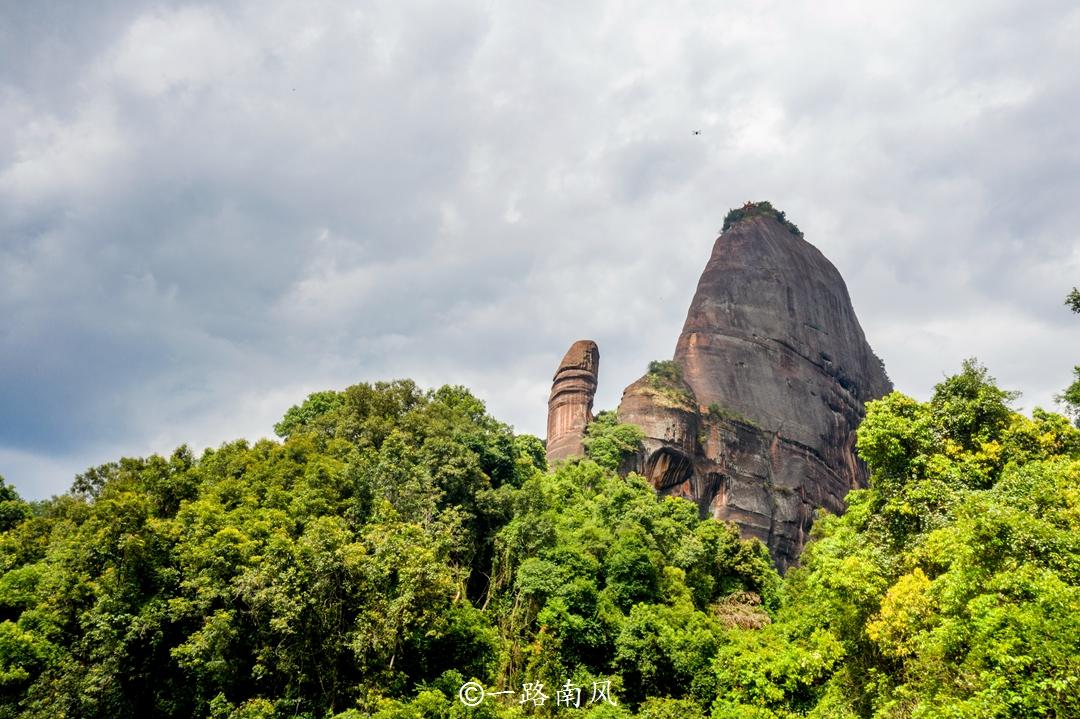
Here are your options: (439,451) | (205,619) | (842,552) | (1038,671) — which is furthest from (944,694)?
(439,451)

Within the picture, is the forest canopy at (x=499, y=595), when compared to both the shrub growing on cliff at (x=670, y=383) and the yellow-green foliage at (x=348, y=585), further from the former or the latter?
the shrub growing on cliff at (x=670, y=383)

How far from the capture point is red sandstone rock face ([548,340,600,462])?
42.2 m

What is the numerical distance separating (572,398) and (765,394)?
1517 cm

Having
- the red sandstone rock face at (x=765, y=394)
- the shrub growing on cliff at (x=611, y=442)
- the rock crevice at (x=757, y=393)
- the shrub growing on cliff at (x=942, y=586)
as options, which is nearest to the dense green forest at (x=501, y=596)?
the shrub growing on cliff at (x=942, y=586)

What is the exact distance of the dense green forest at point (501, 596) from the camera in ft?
38.8

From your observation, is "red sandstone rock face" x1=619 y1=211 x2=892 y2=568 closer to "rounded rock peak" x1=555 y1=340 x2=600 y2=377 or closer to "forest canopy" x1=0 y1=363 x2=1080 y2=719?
"rounded rock peak" x1=555 y1=340 x2=600 y2=377

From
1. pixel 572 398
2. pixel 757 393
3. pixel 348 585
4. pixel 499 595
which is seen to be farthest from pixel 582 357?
pixel 348 585

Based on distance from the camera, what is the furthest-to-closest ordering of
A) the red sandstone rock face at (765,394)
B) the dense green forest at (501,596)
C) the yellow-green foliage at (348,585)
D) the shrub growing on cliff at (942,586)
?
the red sandstone rock face at (765,394) → the yellow-green foliage at (348,585) → the dense green forest at (501,596) → the shrub growing on cliff at (942,586)

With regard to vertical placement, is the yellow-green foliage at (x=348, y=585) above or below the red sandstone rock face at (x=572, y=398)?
below

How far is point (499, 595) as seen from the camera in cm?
2238

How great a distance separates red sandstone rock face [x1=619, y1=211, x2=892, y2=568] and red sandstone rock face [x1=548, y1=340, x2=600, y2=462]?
2.38 meters

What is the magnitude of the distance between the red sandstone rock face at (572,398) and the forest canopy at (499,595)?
724 inches

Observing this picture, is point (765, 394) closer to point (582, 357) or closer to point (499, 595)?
point (582, 357)

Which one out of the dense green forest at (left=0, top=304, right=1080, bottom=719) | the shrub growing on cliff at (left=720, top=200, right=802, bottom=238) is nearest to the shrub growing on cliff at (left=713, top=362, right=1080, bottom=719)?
the dense green forest at (left=0, top=304, right=1080, bottom=719)
